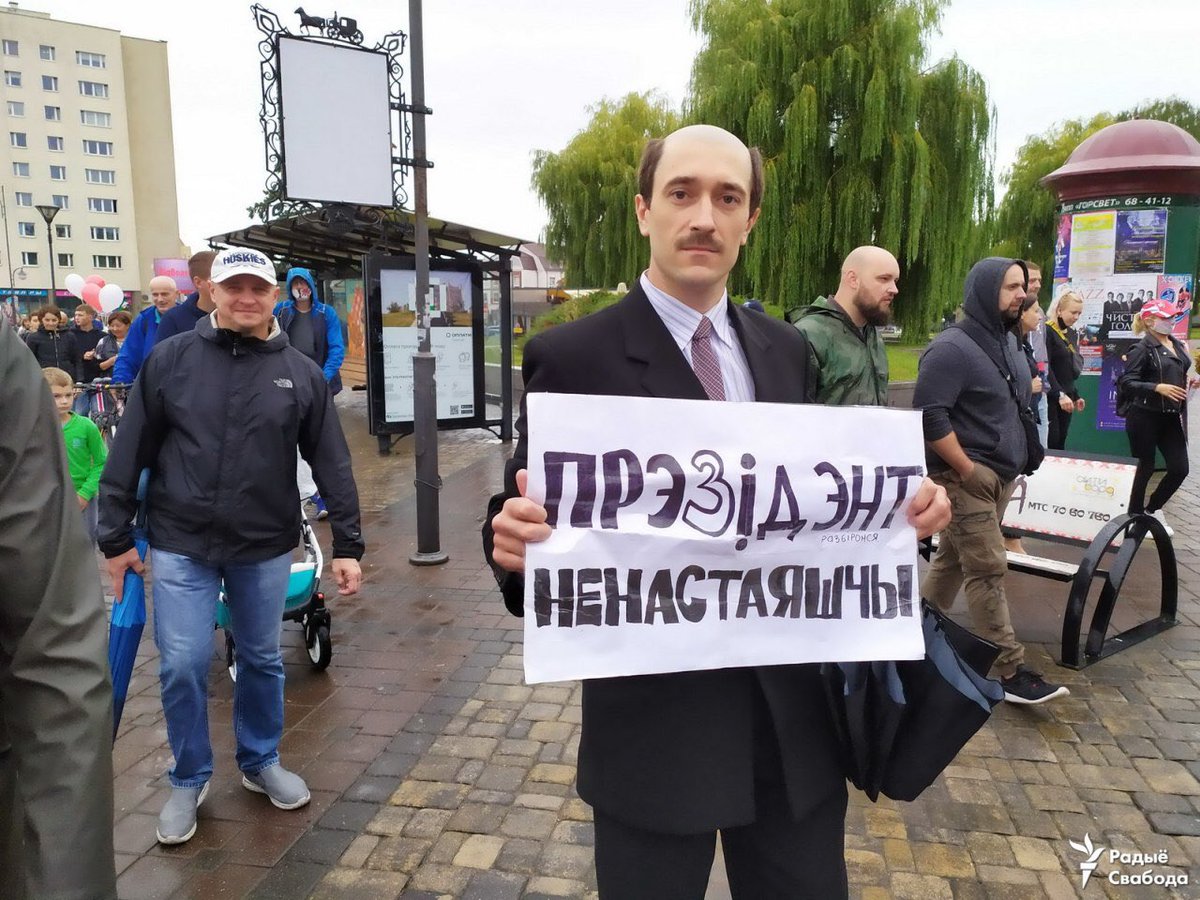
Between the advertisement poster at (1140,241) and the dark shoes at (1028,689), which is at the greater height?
the advertisement poster at (1140,241)

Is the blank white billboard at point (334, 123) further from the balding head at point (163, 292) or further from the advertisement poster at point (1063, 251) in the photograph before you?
the advertisement poster at point (1063, 251)

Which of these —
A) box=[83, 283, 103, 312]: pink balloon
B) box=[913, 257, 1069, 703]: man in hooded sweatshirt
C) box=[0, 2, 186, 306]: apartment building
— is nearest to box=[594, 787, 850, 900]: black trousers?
box=[913, 257, 1069, 703]: man in hooded sweatshirt

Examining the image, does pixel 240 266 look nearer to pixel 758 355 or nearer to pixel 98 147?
pixel 758 355

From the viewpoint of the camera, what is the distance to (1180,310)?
1012 cm

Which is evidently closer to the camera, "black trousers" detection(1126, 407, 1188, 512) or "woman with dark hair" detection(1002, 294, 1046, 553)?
"woman with dark hair" detection(1002, 294, 1046, 553)

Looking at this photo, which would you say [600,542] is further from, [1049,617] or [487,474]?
[487,474]

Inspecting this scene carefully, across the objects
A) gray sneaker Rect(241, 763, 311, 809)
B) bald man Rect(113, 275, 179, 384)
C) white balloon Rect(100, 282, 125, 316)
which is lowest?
gray sneaker Rect(241, 763, 311, 809)

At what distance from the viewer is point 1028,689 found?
4.26 meters

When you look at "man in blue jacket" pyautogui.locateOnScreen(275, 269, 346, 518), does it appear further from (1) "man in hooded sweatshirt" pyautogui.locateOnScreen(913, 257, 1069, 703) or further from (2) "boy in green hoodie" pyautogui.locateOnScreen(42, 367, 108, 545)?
(1) "man in hooded sweatshirt" pyautogui.locateOnScreen(913, 257, 1069, 703)

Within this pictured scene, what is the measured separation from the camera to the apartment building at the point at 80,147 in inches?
2817

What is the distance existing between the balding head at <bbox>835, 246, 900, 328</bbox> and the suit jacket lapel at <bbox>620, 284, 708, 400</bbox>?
309cm

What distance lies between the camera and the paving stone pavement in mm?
2980

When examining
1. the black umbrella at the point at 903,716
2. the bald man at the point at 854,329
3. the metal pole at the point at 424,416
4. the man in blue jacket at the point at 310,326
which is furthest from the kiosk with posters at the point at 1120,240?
the black umbrella at the point at 903,716

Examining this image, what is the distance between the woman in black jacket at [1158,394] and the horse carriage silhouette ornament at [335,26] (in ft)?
Answer: 23.8
